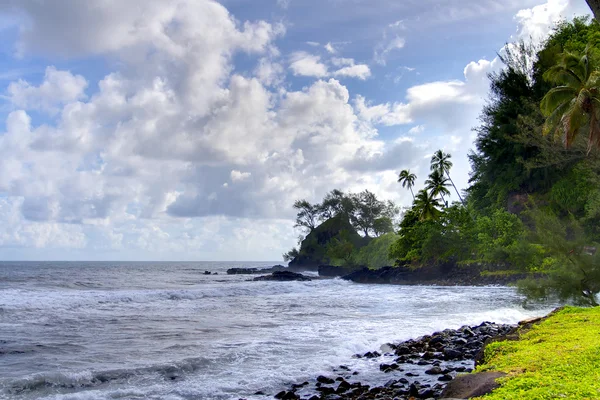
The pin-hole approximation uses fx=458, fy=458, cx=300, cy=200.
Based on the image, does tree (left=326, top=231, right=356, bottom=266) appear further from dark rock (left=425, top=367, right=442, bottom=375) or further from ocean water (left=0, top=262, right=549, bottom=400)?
dark rock (left=425, top=367, right=442, bottom=375)

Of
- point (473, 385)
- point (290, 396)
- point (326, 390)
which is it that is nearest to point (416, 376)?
point (326, 390)

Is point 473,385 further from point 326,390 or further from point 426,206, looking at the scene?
point 426,206

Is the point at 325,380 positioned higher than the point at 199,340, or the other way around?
the point at 325,380

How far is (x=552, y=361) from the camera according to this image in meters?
5.75

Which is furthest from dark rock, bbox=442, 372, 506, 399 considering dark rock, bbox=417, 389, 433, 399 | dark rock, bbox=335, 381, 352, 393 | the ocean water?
the ocean water

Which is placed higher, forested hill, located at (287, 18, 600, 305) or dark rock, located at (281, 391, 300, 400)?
forested hill, located at (287, 18, 600, 305)

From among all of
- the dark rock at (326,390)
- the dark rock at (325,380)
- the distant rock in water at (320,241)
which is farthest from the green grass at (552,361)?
the distant rock in water at (320,241)

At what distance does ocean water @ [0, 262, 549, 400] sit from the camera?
9391mm

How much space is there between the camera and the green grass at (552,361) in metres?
4.54

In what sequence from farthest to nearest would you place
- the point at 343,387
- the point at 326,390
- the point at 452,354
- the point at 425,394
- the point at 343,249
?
1. the point at 343,249
2. the point at 452,354
3. the point at 343,387
4. the point at 326,390
5. the point at 425,394

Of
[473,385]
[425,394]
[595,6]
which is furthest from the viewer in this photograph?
[595,6]

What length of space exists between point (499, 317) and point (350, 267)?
51805 millimetres

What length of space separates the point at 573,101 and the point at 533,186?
1873 centimetres

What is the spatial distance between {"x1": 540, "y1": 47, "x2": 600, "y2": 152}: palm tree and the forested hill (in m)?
0.04
